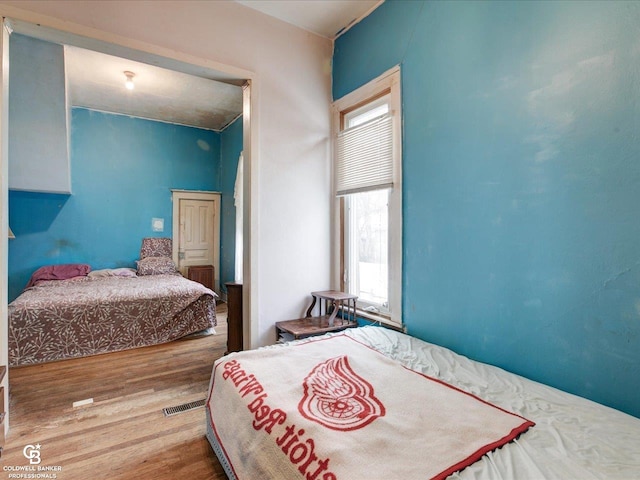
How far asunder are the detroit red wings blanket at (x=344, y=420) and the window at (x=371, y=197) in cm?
82

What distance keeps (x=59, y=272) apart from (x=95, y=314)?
6.35 ft

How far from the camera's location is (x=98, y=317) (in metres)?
3.50

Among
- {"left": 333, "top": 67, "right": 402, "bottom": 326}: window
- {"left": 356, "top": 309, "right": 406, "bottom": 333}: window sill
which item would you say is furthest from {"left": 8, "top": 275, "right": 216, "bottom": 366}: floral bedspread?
{"left": 356, "top": 309, "right": 406, "bottom": 333}: window sill

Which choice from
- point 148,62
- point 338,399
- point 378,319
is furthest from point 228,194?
point 338,399

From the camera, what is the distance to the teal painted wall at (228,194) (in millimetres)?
5672

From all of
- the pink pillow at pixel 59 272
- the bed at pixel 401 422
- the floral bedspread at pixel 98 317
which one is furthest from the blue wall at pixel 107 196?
the bed at pixel 401 422

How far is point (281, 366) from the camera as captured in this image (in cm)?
160

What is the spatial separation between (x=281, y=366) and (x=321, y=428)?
528 mm

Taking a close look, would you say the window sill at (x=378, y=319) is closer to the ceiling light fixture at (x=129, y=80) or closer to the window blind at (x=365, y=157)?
the window blind at (x=365, y=157)

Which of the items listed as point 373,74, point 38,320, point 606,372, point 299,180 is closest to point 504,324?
point 606,372

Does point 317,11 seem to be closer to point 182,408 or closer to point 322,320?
point 322,320

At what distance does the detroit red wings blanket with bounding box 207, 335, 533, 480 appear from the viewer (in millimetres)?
982

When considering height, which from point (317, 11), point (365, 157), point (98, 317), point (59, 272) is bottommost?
point (98, 317)

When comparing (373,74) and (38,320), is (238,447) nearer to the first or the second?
(373,74)
